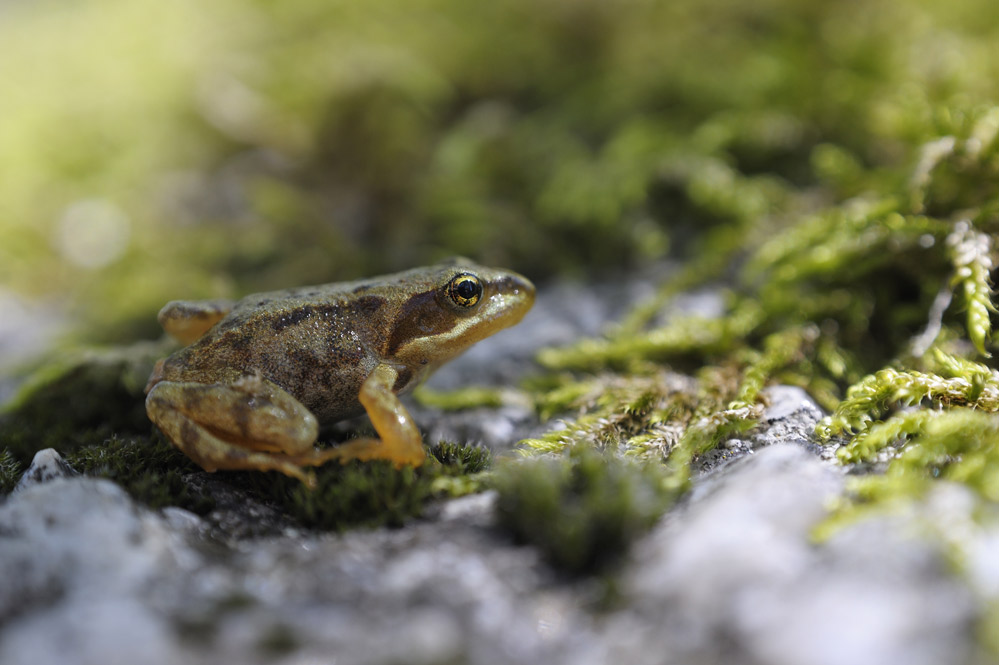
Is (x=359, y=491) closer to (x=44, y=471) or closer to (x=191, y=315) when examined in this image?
(x=44, y=471)

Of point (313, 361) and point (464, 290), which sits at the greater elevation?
point (464, 290)

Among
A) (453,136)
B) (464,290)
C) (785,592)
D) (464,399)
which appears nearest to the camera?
(785,592)

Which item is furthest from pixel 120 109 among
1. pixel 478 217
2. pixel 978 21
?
pixel 978 21

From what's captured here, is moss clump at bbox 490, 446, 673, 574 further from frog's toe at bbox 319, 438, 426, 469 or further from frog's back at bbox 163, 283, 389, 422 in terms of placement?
frog's back at bbox 163, 283, 389, 422

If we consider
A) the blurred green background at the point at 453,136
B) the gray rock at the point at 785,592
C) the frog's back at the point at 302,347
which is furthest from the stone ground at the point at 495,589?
the blurred green background at the point at 453,136

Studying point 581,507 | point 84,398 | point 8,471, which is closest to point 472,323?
point 581,507

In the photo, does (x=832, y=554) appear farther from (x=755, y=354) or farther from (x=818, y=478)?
(x=755, y=354)
